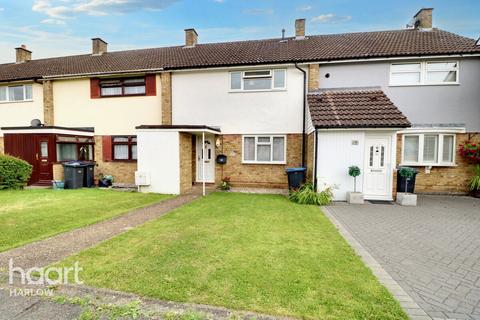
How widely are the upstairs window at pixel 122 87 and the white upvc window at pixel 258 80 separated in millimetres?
5060

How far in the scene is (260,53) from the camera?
40.6 ft

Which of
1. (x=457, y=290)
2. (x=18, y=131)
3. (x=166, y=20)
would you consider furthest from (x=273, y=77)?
(x=18, y=131)

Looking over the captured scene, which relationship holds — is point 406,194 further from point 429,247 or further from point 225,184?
point 225,184

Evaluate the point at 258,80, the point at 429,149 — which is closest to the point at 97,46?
the point at 258,80

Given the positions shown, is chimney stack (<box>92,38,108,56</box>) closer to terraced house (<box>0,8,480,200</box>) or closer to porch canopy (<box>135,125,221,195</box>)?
terraced house (<box>0,8,480,200</box>)

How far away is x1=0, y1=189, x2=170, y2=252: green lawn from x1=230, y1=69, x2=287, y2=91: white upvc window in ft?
21.2

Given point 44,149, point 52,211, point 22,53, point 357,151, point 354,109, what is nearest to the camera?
point 52,211

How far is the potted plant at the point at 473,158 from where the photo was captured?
9531 mm

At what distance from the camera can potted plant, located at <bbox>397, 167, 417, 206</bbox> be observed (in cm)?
807

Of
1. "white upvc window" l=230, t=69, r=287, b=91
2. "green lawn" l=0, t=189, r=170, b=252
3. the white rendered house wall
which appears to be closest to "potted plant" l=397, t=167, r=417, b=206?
"white upvc window" l=230, t=69, r=287, b=91

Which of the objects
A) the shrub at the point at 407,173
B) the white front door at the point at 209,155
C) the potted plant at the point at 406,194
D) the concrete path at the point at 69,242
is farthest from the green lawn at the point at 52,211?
the shrub at the point at 407,173

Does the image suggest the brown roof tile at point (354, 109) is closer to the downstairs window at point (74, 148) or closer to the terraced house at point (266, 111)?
the terraced house at point (266, 111)

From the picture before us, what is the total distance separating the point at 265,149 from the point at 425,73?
764 cm

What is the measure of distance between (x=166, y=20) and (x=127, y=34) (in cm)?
365
